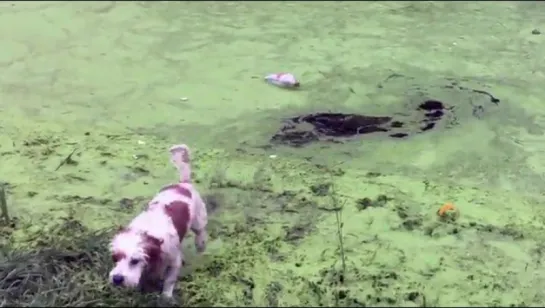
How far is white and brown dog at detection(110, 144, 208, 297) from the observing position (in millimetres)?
3668

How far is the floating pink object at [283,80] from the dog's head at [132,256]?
310 centimetres

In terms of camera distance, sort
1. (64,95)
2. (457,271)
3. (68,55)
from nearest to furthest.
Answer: (457,271)
(64,95)
(68,55)

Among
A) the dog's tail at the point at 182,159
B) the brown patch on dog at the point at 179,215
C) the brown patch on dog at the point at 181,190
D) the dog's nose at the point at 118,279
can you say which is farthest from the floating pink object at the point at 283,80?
the dog's nose at the point at 118,279

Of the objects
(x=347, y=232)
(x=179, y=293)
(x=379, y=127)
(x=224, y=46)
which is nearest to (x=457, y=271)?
(x=347, y=232)

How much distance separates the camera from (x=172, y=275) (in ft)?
12.9

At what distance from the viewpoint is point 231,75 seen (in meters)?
6.98

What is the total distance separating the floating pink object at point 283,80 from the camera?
6684 mm

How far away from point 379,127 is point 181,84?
5.62 feet

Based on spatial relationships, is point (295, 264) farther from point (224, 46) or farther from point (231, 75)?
point (224, 46)

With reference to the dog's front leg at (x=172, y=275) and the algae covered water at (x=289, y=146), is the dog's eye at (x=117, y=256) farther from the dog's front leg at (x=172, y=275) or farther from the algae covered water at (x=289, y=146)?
the dog's front leg at (x=172, y=275)

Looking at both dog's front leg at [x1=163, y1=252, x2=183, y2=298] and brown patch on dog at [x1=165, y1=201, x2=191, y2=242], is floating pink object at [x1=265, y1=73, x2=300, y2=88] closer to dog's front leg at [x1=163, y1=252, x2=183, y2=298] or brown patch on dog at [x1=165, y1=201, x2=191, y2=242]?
brown patch on dog at [x1=165, y1=201, x2=191, y2=242]

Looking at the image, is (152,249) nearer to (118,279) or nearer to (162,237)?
(162,237)

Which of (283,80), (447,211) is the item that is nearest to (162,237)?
(447,211)

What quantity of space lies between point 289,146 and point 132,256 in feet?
7.42
